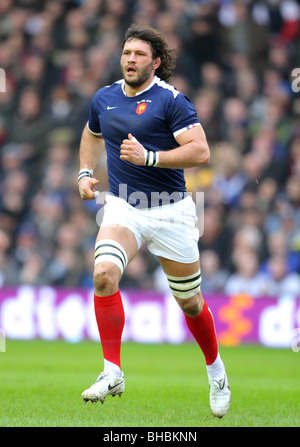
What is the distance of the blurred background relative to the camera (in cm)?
1278

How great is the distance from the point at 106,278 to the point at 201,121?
8.12 meters

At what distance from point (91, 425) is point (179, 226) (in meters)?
1.66

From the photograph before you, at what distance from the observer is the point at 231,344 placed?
41.3 ft

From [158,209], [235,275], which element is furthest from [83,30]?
[158,209]

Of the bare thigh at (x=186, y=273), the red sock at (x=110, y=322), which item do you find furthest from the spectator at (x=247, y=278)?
the red sock at (x=110, y=322)

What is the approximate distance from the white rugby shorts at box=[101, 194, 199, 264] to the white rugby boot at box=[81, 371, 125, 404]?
1047mm

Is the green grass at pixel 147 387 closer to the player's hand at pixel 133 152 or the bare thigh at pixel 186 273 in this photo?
the bare thigh at pixel 186 273

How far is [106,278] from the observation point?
573 cm

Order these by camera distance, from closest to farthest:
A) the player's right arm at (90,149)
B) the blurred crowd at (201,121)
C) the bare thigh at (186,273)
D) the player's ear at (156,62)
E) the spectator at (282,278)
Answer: the bare thigh at (186,273) < the player's ear at (156,62) < the player's right arm at (90,149) < the spectator at (282,278) < the blurred crowd at (201,121)

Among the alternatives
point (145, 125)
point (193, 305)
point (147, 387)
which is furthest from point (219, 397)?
point (145, 125)

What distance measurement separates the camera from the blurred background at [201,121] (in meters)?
12.8

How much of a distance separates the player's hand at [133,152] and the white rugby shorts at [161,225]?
0.56 m

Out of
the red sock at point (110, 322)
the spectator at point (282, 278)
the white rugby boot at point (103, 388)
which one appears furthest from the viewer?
the spectator at point (282, 278)

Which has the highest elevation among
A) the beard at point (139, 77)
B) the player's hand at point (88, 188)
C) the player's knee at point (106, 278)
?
the beard at point (139, 77)
